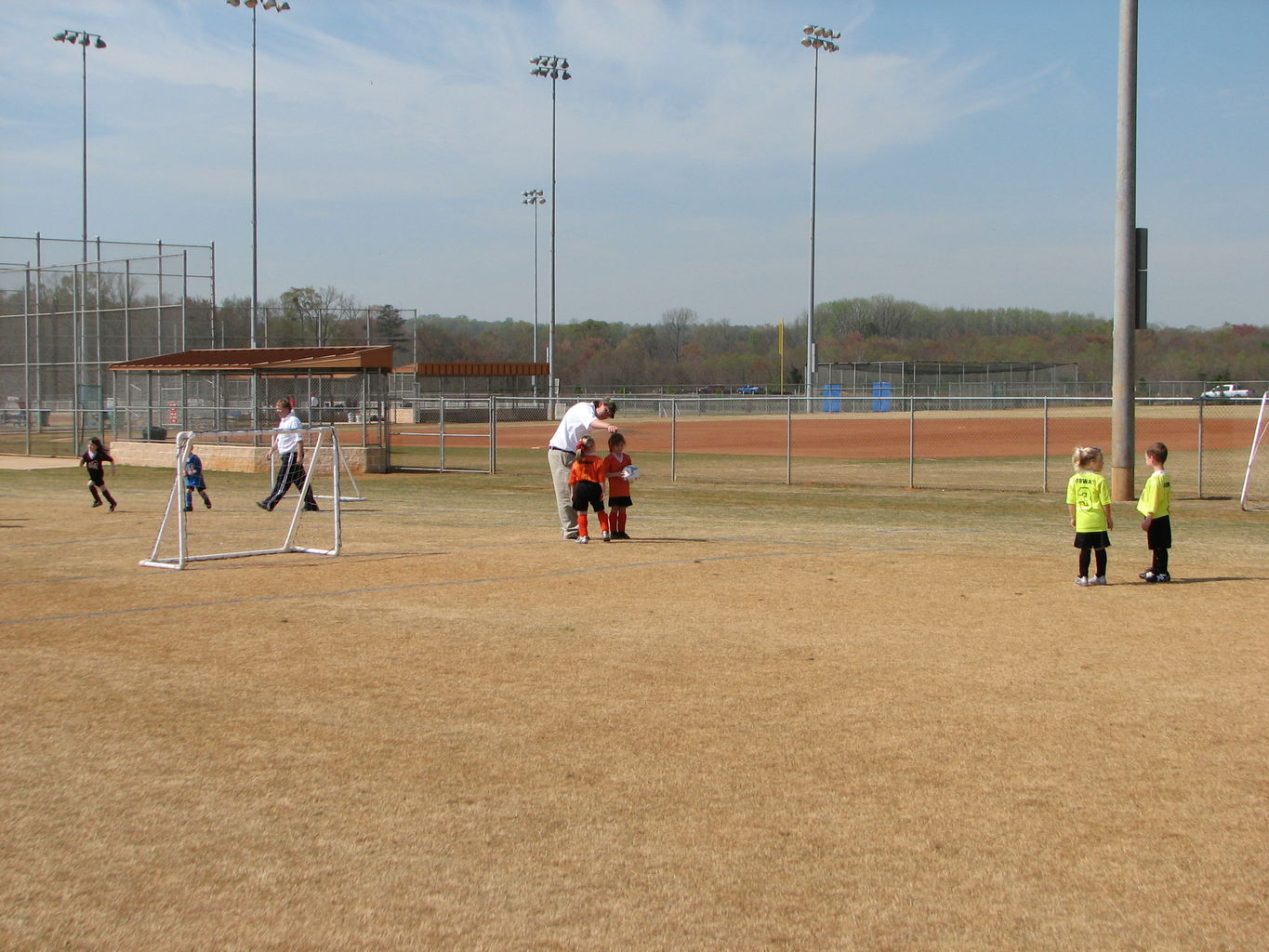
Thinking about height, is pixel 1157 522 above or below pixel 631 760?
above

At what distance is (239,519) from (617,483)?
678 centimetres

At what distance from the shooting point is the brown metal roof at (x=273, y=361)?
2856 centimetres

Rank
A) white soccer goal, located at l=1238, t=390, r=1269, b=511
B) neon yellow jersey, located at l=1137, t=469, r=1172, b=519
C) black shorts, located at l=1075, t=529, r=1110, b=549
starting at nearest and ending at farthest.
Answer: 1. black shorts, located at l=1075, t=529, r=1110, b=549
2. neon yellow jersey, located at l=1137, t=469, r=1172, b=519
3. white soccer goal, located at l=1238, t=390, r=1269, b=511

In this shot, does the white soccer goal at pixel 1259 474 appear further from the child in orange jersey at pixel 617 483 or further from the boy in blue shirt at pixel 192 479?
the boy in blue shirt at pixel 192 479

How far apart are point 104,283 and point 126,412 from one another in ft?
21.5

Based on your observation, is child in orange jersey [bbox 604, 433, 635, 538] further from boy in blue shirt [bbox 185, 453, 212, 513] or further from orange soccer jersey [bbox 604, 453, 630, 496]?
boy in blue shirt [bbox 185, 453, 212, 513]

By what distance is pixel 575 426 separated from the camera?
47.0 feet

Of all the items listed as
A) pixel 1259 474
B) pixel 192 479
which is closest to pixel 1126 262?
pixel 1259 474

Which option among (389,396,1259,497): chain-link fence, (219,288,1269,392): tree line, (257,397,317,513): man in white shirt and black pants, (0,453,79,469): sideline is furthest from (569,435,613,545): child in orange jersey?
(219,288,1269,392): tree line

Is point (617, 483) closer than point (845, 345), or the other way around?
point (617, 483)

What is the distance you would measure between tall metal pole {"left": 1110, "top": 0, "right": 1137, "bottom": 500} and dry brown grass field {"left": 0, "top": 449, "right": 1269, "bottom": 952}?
8880 mm

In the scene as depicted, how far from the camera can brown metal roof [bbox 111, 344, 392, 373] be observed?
28562mm

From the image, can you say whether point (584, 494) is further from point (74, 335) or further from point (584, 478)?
point (74, 335)

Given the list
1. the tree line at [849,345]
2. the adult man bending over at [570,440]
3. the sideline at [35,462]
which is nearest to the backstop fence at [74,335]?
the sideline at [35,462]
